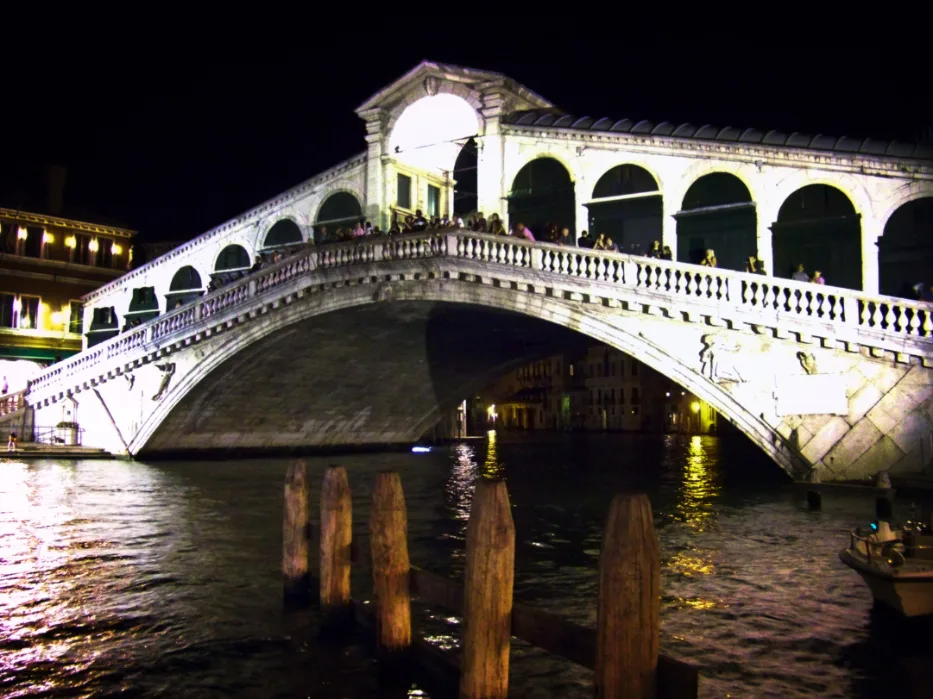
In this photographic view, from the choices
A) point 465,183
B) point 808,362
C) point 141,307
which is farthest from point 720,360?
point 141,307

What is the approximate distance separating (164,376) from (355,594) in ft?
56.4

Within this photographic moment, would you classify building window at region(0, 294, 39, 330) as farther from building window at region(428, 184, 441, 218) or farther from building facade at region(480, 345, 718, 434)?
building facade at region(480, 345, 718, 434)

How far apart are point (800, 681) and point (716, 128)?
15626 millimetres

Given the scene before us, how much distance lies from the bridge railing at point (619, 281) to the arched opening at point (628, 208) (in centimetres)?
216

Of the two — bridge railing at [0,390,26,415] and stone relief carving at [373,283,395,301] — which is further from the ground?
stone relief carving at [373,283,395,301]

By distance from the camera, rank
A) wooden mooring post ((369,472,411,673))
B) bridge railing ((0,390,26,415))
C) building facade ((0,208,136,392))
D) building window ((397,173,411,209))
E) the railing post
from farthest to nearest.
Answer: building facade ((0,208,136,392)) < bridge railing ((0,390,26,415)) < building window ((397,173,411,209)) < the railing post < wooden mooring post ((369,472,411,673))

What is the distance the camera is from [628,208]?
67.2ft

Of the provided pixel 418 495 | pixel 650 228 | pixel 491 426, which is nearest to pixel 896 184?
pixel 650 228

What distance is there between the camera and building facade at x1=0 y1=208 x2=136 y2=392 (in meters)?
35.4

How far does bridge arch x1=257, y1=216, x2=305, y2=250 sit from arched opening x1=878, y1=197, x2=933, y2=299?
15952 mm

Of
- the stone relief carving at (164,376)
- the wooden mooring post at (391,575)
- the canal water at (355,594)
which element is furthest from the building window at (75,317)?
the wooden mooring post at (391,575)

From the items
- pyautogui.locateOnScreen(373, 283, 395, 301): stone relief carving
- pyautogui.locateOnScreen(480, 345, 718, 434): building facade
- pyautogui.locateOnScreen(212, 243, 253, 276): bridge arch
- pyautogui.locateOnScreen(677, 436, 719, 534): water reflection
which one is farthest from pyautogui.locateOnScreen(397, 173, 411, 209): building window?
pyautogui.locateOnScreen(480, 345, 718, 434): building facade

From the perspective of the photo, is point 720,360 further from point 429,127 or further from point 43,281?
point 43,281

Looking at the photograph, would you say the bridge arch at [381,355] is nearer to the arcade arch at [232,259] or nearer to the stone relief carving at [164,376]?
the stone relief carving at [164,376]
